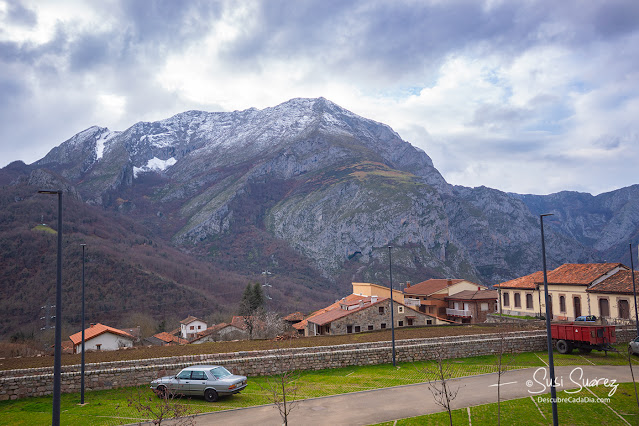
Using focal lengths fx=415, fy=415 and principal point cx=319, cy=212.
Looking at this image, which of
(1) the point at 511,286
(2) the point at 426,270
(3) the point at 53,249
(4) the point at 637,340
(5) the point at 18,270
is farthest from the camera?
(2) the point at 426,270

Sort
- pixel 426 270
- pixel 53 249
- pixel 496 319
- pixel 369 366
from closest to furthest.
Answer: pixel 369 366, pixel 496 319, pixel 53 249, pixel 426 270

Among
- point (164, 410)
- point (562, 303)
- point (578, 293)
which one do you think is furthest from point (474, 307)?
point (164, 410)

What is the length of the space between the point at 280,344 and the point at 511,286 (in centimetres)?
3414

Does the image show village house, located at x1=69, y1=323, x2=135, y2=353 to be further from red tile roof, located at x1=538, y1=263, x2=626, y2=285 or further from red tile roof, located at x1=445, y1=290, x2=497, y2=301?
red tile roof, located at x1=538, y1=263, x2=626, y2=285

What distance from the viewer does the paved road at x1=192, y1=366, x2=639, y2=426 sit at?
14.9 metres

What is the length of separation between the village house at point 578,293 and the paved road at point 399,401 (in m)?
19.5

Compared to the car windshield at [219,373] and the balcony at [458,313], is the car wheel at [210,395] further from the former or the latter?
the balcony at [458,313]

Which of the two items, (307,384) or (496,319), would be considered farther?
(496,319)

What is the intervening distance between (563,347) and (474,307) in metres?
28.4

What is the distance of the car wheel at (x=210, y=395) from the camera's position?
679 inches

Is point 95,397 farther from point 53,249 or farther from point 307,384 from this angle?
point 53,249

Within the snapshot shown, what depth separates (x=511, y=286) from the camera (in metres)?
49.9

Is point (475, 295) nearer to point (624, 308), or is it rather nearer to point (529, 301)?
point (529, 301)

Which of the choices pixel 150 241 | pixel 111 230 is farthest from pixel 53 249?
pixel 150 241
